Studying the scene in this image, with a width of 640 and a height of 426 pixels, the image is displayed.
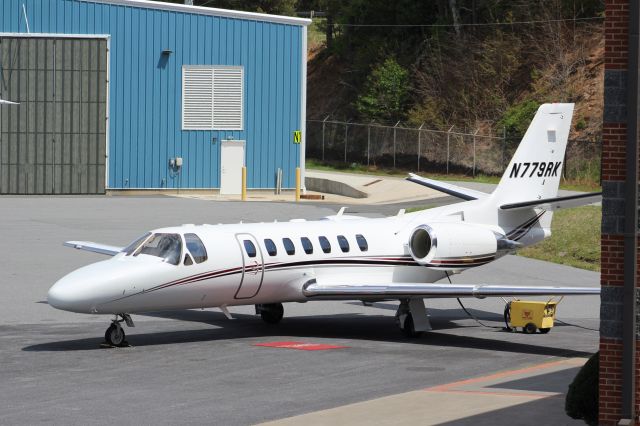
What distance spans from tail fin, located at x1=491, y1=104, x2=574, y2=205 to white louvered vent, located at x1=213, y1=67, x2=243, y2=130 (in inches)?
1376

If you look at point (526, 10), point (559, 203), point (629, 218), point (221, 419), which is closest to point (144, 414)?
point (221, 419)

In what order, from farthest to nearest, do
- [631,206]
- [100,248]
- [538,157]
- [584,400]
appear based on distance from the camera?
[100,248] → [538,157] → [584,400] → [631,206]

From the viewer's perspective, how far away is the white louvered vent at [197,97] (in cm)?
6231

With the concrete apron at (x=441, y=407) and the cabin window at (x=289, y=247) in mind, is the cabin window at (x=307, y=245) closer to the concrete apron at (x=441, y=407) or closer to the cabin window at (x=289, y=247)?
the cabin window at (x=289, y=247)

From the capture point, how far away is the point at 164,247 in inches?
961

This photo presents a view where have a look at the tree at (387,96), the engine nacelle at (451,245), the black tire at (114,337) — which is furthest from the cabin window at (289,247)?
the tree at (387,96)

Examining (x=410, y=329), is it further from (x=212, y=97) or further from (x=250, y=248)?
(x=212, y=97)

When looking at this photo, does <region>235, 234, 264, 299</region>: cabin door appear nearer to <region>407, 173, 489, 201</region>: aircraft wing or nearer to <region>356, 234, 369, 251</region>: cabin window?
<region>356, 234, 369, 251</region>: cabin window

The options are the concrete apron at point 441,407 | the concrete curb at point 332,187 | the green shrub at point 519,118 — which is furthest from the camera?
the green shrub at point 519,118

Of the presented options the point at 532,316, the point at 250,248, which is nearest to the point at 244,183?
the point at 532,316

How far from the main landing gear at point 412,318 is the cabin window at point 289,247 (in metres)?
2.47

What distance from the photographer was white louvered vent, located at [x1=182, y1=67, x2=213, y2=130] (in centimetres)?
6231

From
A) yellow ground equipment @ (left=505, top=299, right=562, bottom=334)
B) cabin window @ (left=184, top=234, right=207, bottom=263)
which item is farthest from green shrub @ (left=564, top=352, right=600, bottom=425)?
yellow ground equipment @ (left=505, top=299, right=562, bottom=334)

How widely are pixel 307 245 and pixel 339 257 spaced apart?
0.79m
